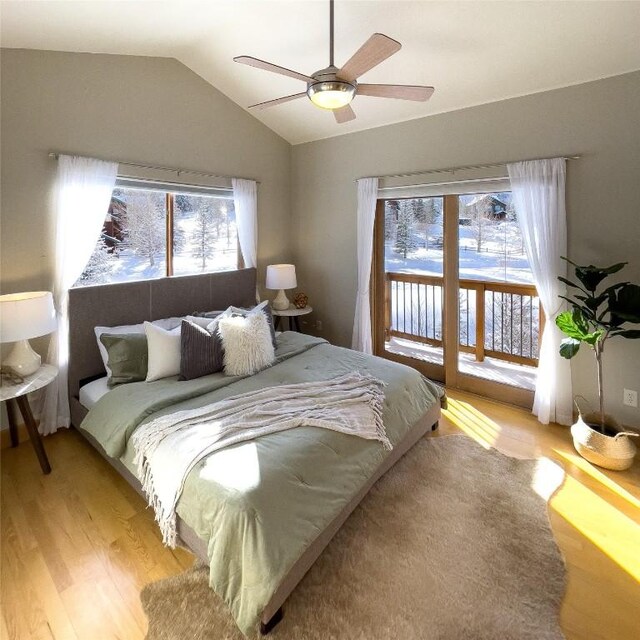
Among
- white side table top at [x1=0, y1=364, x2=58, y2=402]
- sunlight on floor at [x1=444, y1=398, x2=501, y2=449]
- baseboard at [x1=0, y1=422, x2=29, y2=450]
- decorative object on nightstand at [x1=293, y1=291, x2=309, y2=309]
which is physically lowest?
sunlight on floor at [x1=444, y1=398, x2=501, y2=449]

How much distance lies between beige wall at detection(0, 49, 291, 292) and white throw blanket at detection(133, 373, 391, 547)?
5.92 ft

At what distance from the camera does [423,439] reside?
287 cm

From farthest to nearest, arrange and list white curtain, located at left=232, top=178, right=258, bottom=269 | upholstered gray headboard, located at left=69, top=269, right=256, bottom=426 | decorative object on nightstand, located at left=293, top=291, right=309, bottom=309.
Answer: decorative object on nightstand, located at left=293, top=291, right=309, bottom=309 < white curtain, located at left=232, top=178, right=258, bottom=269 < upholstered gray headboard, located at left=69, top=269, right=256, bottom=426

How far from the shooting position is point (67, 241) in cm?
292

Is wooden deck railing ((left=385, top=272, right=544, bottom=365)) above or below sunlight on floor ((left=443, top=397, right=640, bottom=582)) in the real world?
above

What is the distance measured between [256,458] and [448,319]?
8.61 ft

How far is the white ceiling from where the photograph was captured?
236 centimetres

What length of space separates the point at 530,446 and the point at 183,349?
8.64ft

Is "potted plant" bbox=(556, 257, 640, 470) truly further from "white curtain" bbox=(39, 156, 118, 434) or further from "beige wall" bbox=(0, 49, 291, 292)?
"white curtain" bbox=(39, 156, 118, 434)

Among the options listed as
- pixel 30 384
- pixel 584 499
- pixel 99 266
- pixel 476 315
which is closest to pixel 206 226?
pixel 99 266

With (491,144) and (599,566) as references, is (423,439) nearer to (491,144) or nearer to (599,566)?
(599,566)

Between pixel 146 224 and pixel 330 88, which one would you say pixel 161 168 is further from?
pixel 330 88

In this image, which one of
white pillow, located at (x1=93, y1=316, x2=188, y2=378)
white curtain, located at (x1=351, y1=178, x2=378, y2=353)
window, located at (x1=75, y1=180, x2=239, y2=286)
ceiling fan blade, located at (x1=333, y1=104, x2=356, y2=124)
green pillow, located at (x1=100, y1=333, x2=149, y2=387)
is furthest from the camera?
white curtain, located at (x1=351, y1=178, x2=378, y2=353)

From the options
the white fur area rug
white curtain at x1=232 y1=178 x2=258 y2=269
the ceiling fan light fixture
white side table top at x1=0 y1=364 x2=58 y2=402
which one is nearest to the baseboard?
white side table top at x1=0 y1=364 x2=58 y2=402
